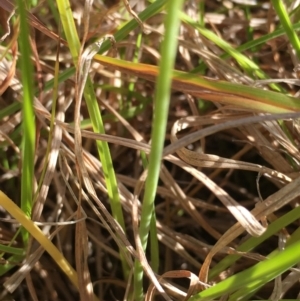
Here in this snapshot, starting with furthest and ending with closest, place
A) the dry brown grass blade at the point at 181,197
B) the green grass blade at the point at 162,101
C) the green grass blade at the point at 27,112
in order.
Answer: the dry brown grass blade at the point at 181,197
the green grass blade at the point at 27,112
the green grass blade at the point at 162,101

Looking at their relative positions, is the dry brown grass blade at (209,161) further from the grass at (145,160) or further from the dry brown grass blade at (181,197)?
the dry brown grass blade at (181,197)

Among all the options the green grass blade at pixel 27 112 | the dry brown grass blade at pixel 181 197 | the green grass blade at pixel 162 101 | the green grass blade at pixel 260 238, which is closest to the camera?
the green grass blade at pixel 162 101

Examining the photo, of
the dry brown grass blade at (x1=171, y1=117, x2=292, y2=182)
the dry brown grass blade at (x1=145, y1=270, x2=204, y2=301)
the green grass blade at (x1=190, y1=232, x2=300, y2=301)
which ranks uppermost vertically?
the dry brown grass blade at (x1=171, y1=117, x2=292, y2=182)

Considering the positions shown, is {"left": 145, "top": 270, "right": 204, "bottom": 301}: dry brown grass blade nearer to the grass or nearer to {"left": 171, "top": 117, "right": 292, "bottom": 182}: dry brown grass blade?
the grass

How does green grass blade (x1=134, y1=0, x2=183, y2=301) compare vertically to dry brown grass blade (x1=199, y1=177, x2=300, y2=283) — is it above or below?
above

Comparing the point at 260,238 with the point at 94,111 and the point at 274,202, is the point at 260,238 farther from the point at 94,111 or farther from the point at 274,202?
the point at 94,111

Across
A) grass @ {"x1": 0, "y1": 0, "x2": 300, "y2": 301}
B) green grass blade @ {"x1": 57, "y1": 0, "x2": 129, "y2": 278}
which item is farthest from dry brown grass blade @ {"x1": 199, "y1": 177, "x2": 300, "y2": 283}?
green grass blade @ {"x1": 57, "y1": 0, "x2": 129, "y2": 278}

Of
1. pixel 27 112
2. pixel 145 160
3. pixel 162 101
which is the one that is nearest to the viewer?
pixel 162 101

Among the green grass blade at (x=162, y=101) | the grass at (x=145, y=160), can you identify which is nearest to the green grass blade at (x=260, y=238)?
the grass at (x=145, y=160)

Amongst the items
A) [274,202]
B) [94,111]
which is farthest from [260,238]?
[94,111]
